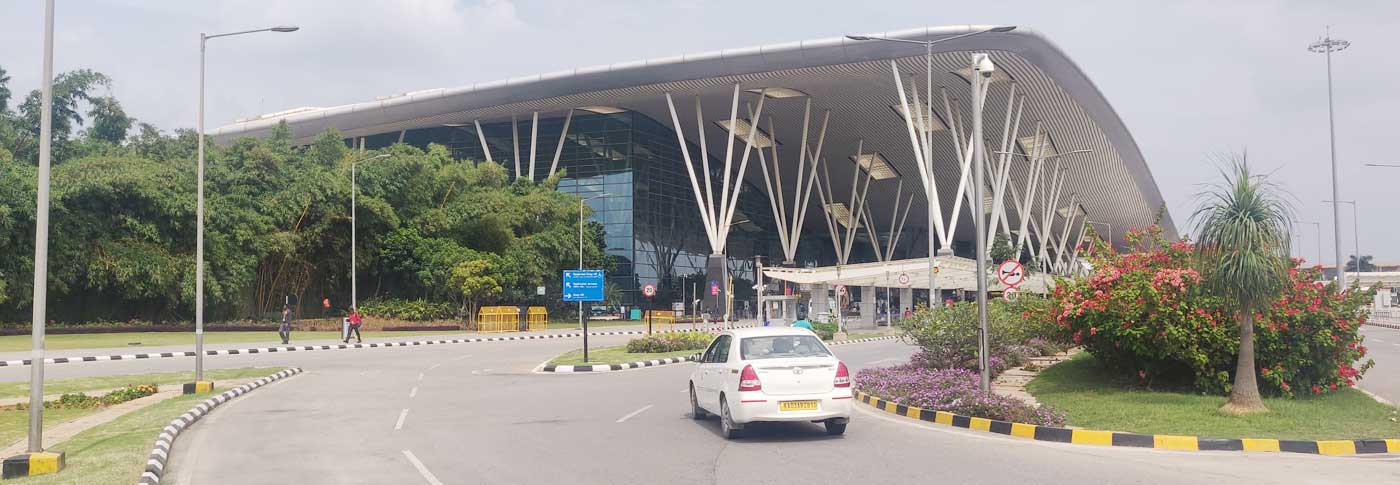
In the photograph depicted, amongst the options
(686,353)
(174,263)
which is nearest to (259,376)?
(686,353)

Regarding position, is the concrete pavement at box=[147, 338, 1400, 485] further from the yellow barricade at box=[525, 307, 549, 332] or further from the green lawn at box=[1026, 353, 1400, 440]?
the yellow barricade at box=[525, 307, 549, 332]

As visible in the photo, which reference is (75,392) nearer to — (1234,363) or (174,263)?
(1234,363)

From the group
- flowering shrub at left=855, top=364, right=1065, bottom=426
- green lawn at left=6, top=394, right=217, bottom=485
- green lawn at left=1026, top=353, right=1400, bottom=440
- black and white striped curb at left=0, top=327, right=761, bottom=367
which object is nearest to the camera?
green lawn at left=6, top=394, right=217, bottom=485

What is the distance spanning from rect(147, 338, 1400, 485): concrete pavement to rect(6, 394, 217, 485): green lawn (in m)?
0.43

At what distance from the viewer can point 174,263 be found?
140 feet

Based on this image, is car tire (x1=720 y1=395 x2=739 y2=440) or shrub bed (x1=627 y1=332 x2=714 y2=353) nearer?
car tire (x1=720 y1=395 x2=739 y2=440)

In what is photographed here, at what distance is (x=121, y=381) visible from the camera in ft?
69.5

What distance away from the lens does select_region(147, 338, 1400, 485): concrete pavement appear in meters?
9.42

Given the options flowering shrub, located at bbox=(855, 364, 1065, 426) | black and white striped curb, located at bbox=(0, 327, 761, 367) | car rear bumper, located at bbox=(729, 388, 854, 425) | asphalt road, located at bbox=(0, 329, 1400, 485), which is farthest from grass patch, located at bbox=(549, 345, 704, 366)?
car rear bumper, located at bbox=(729, 388, 854, 425)

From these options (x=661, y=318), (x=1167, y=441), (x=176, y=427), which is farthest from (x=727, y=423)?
(x=661, y=318)

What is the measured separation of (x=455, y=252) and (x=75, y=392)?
114 feet

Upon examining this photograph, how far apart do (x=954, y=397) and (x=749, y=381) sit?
3758 mm

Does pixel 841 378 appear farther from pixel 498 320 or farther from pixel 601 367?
pixel 498 320

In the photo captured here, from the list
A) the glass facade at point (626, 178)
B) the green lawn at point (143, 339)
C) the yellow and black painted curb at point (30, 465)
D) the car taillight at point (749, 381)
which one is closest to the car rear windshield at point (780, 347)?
the car taillight at point (749, 381)
